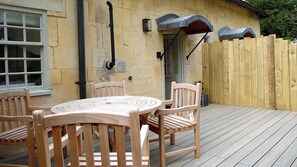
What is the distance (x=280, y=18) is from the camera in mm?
13805

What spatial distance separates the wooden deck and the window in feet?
3.34

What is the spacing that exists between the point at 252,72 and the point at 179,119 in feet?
12.1

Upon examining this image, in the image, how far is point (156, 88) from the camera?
545 cm

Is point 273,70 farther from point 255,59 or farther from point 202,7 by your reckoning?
point 202,7

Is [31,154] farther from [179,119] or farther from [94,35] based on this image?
[94,35]

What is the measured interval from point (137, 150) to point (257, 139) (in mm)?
2880

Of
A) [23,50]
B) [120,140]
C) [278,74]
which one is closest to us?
[120,140]

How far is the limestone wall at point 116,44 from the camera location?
366 centimetres

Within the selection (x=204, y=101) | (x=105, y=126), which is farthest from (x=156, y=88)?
(x=105, y=126)

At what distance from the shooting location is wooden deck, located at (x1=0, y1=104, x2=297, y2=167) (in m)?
2.80

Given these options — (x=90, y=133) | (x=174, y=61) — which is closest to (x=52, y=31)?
(x=90, y=133)

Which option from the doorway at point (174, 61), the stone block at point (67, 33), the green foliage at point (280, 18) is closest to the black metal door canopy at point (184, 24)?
the doorway at point (174, 61)

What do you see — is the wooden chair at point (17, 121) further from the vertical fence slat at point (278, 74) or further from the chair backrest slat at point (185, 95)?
the vertical fence slat at point (278, 74)

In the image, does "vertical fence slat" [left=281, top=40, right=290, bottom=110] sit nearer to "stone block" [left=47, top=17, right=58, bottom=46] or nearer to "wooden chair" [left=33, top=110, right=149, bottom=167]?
"stone block" [left=47, top=17, right=58, bottom=46]
